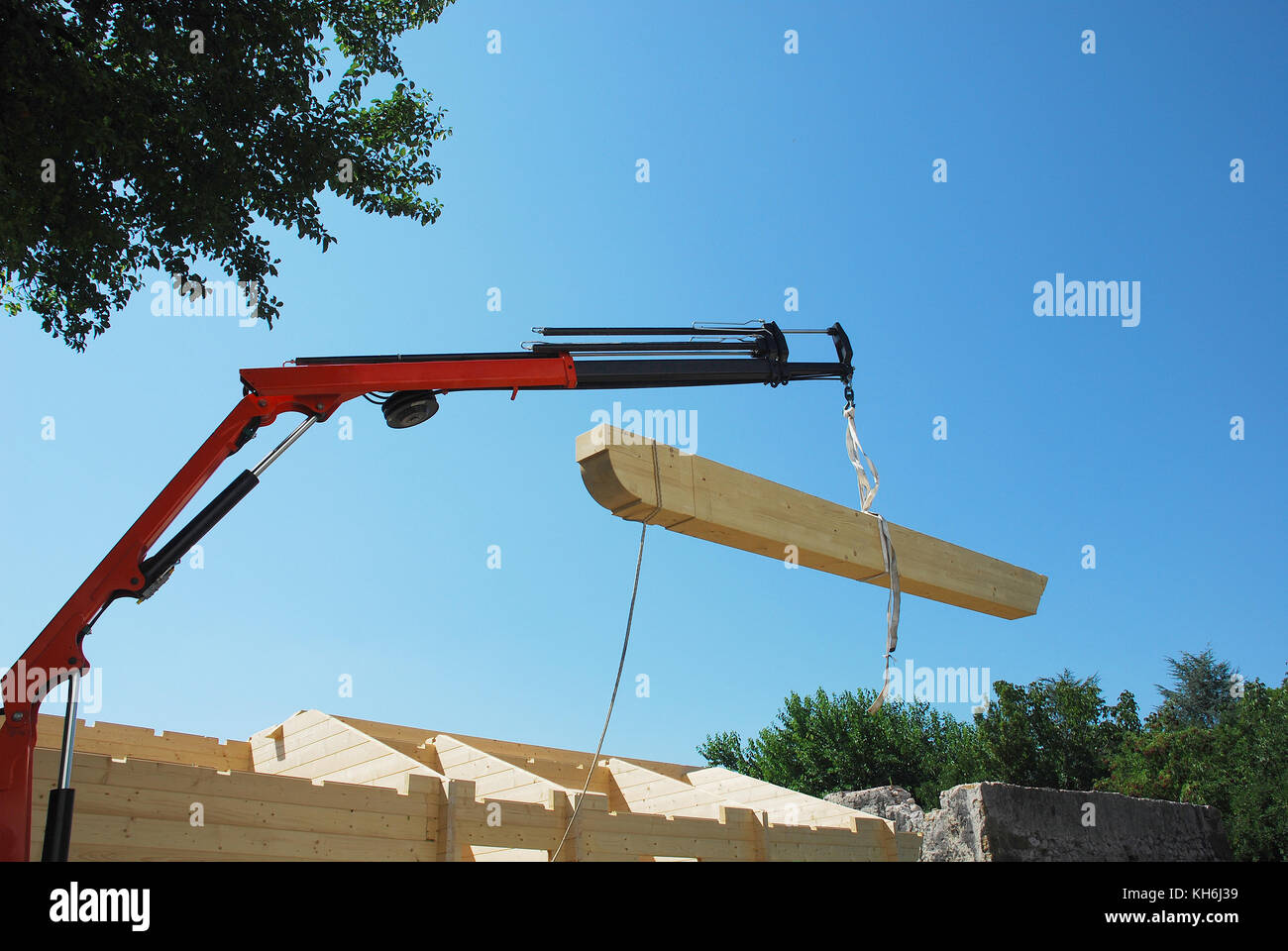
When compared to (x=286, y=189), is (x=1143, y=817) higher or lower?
lower

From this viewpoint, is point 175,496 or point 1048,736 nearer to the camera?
point 175,496

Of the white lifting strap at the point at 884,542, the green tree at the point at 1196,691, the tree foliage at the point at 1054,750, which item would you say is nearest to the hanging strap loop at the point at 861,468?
the white lifting strap at the point at 884,542

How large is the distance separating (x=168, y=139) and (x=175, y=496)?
447 cm

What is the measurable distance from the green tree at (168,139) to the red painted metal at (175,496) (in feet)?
11.4

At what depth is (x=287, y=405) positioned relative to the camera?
15.0ft

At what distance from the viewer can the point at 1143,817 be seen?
31.6 ft

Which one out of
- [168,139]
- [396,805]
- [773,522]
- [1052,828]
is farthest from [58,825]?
[1052,828]

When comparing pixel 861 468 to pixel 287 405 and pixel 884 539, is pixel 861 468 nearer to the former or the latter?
pixel 884 539

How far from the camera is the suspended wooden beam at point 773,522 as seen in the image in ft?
12.3

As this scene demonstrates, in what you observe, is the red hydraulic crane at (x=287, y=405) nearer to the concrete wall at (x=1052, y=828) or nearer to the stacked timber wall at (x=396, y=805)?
the stacked timber wall at (x=396, y=805)

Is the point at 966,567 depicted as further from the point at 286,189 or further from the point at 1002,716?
the point at 1002,716
